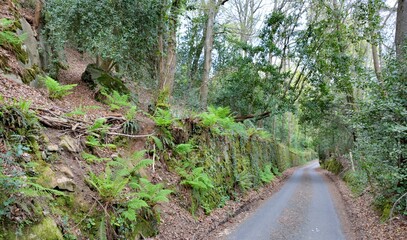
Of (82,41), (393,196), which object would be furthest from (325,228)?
(82,41)

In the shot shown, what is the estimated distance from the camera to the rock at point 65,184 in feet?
12.8

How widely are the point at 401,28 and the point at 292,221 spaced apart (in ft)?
20.7

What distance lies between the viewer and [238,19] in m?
21.0

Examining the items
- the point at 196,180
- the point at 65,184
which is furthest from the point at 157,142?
the point at 65,184

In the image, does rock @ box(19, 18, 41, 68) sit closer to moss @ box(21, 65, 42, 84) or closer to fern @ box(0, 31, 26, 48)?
moss @ box(21, 65, 42, 84)

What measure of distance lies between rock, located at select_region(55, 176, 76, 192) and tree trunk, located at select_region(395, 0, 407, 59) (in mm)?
8275

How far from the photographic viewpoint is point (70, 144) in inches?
187

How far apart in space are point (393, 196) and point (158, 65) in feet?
26.7

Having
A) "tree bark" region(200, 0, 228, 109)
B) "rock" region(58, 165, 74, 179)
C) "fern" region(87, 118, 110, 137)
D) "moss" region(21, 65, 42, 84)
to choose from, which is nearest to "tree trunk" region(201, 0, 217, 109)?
"tree bark" region(200, 0, 228, 109)

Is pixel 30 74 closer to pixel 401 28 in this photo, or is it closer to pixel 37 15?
pixel 37 15

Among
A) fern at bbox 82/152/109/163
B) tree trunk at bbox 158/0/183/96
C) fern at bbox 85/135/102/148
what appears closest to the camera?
fern at bbox 82/152/109/163

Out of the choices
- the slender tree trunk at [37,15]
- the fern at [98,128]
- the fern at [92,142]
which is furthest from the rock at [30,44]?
the fern at [92,142]

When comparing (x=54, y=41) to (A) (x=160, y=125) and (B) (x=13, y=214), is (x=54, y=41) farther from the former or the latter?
(B) (x=13, y=214)

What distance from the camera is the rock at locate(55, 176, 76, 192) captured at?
12.8 ft
